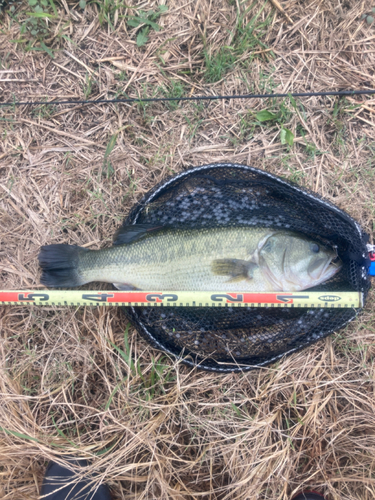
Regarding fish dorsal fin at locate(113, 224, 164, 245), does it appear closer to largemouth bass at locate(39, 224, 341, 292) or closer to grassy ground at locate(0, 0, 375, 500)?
largemouth bass at locate(39, 224, 341, 292)

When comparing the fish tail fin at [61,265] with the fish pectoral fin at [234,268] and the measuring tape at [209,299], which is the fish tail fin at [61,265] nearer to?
the measuring tape at [209,299]

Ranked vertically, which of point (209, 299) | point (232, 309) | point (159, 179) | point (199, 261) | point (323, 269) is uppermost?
point (159, 179)

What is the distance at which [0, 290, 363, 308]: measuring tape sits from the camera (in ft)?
7.57

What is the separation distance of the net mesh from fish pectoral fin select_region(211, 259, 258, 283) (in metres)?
0.30

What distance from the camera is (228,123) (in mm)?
2881

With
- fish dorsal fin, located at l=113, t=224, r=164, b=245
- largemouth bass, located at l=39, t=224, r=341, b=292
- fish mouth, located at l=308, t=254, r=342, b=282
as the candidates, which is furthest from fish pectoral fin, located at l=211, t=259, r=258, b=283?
fish dorsal fin, located at l=113, t=224, r=164, b=245

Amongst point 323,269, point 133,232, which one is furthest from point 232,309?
point 133,232

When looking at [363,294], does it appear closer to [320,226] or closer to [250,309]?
[320,226]

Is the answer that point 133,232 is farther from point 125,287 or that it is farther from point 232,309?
point 232,309

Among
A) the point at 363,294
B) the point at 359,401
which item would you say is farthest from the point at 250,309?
the point at 359,401

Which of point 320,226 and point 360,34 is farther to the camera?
point 360,34

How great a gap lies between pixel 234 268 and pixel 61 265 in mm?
1294

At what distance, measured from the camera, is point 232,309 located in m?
2.54

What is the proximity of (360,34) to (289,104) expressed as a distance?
924 millimetres
